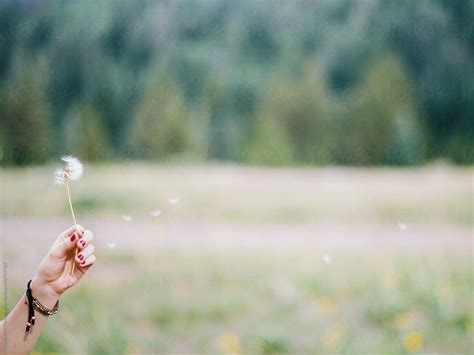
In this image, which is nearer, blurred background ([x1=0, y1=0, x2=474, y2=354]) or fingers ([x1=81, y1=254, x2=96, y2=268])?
fingers ([x1=81, y1=254, x2=96, y2=268])

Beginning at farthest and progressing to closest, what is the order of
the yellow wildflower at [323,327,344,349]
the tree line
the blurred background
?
1. the tree line
2. the blurred background
3. the yellow wildflower at [323,327,344,349]

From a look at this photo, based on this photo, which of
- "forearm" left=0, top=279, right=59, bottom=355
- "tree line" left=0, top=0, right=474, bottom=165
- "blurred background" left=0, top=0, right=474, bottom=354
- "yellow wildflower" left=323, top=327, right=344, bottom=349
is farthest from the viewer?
"tree line" left=0, top=0, right=474, bottom=165

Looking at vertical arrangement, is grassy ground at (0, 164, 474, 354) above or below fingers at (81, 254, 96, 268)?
below

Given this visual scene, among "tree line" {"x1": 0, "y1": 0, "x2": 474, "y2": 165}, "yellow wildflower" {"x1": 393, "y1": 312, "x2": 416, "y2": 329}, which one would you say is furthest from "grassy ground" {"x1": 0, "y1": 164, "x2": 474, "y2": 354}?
"tree line" {"x1": 0, "y1": 0, "x2": 474, "y2": 165}

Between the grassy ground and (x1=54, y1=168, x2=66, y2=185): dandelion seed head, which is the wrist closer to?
(x1=54, y1=168, x2=66, y2=185): dandelion seed head

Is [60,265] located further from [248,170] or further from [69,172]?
[248,170]

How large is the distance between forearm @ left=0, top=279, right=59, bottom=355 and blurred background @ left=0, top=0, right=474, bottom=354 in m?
0.18

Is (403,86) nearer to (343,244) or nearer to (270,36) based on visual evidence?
(270,36)

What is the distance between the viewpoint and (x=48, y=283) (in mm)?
833

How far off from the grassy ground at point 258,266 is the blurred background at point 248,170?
0.01 m

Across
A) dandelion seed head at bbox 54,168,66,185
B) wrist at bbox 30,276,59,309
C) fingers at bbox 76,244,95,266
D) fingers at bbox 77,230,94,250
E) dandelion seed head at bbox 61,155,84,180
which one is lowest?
wrist at bbox 30,276,59,309

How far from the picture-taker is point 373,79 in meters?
6.89

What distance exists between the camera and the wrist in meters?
0.82

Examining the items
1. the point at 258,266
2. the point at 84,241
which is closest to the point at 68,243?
the point at 84,241
